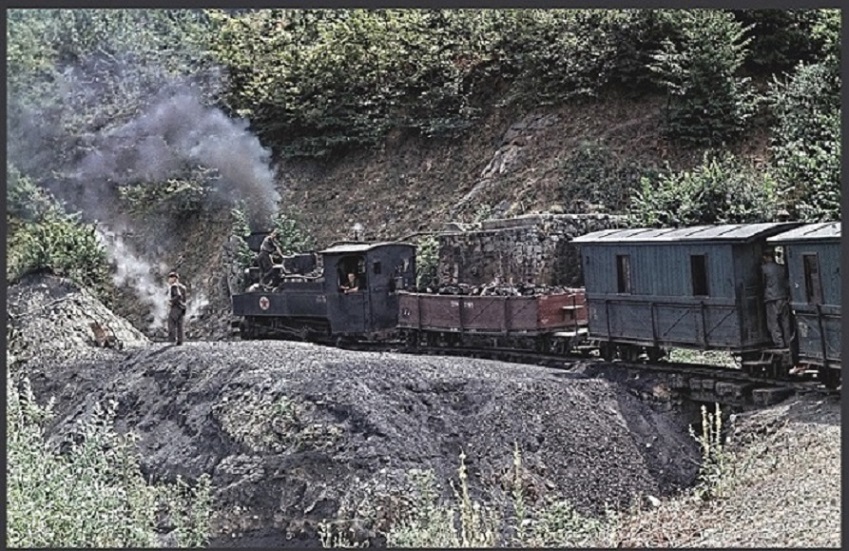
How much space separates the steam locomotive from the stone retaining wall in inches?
66.1

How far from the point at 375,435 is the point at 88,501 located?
10.6 ft

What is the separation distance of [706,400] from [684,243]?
2249mm

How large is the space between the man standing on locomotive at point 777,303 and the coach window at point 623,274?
8.05 ft

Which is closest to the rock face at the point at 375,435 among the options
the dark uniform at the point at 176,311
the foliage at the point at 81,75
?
the dark uniform at the point at 176,311

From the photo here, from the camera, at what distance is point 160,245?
31109 mm

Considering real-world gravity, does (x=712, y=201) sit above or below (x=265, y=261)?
above

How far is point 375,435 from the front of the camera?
1108 centimetres

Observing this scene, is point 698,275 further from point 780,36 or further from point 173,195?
point 173,195

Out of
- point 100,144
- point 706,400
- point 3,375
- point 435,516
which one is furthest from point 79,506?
point 100,144

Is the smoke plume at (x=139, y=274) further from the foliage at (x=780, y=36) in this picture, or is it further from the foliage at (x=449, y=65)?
the foliage at (x=780, y=36)

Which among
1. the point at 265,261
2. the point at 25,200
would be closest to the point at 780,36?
the point at 265,261

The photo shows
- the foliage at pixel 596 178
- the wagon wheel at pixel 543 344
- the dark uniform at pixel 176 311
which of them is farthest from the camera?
the foliage at pixel 596 178

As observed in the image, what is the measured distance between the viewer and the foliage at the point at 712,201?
1884cm

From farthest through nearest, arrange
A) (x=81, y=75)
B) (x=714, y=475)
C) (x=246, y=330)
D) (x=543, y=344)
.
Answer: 1. (x=81, y=75)
2. (x=246, y=330)
3. (x=543, y=344)
4. (x=714, y=475)
